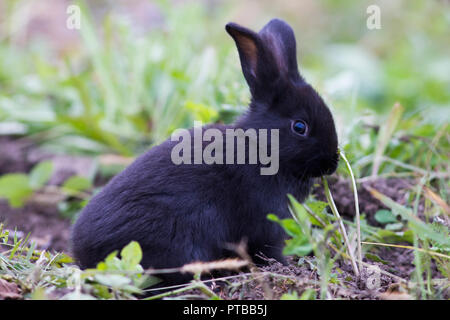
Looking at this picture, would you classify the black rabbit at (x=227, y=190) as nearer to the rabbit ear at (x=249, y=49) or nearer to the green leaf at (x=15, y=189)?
the rabbit ear at (x=249, y=49)

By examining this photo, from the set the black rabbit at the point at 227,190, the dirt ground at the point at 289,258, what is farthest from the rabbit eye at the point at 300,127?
the dirt ground at the point at 289,258

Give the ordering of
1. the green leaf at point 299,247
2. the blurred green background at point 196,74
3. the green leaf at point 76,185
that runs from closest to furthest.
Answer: the green leaf at point 299,247, the blurred green background at point 196,74, the green leaf at point 76,185

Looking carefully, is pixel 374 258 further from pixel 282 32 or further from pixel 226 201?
pixel 282 32

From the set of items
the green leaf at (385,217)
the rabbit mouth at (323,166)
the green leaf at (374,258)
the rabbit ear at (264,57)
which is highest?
the rabbit ear at (264,57)

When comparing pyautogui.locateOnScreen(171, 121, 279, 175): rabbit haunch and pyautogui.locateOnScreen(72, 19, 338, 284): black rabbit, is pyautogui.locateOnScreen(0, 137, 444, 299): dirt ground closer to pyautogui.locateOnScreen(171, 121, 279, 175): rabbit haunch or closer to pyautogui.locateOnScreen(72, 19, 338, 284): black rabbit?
pyautogui.locateOnScreen(72, 19, 338, 284): black rabbit

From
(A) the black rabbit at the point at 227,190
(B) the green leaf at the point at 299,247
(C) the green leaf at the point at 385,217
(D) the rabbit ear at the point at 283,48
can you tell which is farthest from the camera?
(C) the green leaf at the point at 385,217

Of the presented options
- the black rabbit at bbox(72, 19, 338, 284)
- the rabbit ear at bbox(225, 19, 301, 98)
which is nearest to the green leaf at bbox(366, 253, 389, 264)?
the black rabbit at bbox(72, 19, 338, 284)

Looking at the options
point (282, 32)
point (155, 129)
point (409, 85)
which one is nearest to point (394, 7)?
point (409, 85)
